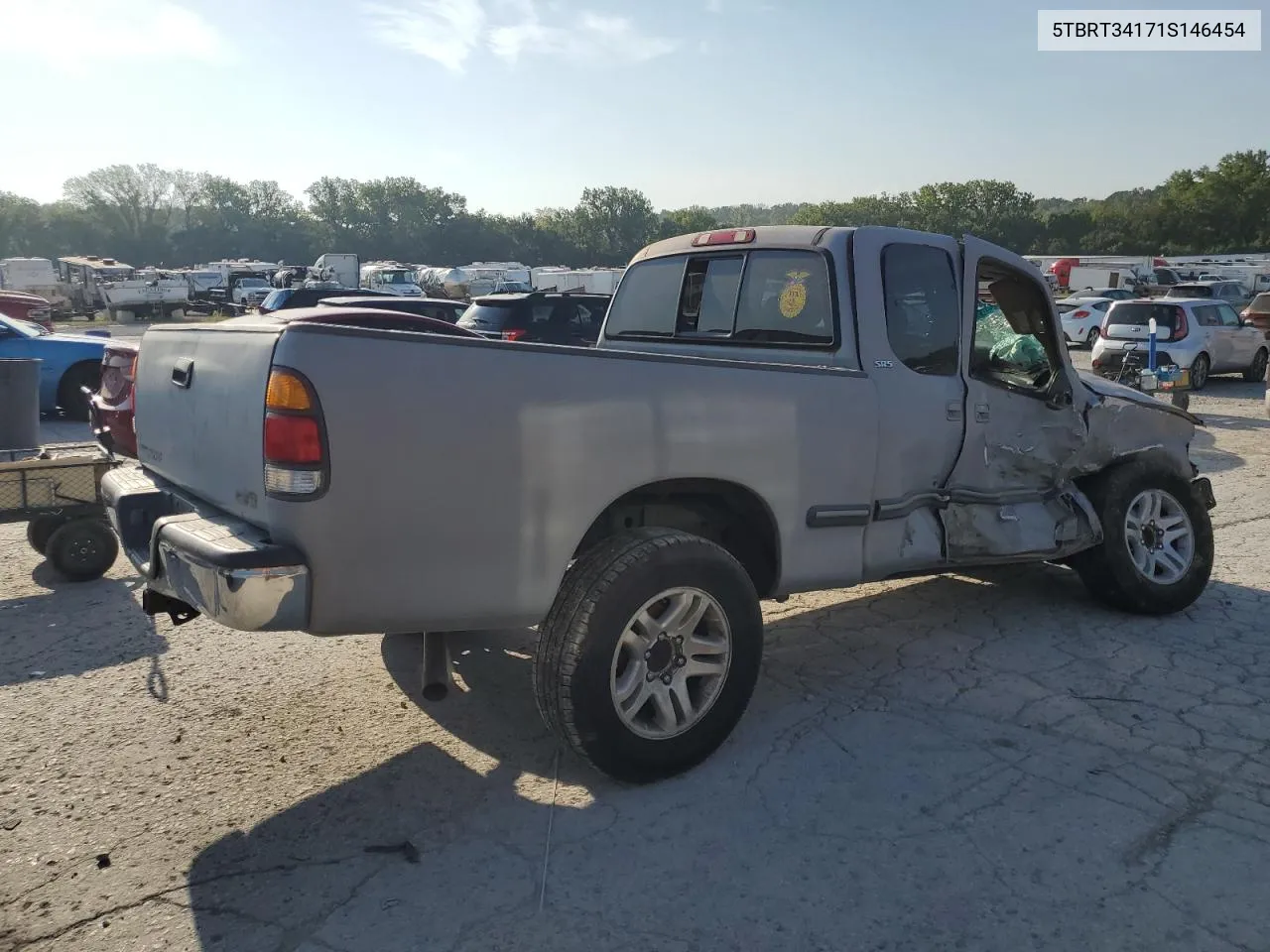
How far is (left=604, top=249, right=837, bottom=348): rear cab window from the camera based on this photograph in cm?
450

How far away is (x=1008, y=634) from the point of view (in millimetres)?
5262

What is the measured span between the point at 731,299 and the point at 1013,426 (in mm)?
1544

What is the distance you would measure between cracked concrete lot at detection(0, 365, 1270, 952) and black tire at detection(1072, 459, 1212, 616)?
17 centimetres

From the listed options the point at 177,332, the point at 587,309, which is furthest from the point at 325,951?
the point at 587,309

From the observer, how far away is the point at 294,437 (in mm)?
2863

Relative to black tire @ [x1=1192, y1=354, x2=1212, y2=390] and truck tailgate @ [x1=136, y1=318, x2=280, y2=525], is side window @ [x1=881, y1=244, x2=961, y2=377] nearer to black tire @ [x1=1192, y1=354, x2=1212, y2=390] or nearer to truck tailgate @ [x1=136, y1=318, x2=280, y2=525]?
truck tailgate @ [x1=136, y1=318, x2=280, y2=525]

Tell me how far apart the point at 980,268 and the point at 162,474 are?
3.91 meters

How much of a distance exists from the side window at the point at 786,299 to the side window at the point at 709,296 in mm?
77

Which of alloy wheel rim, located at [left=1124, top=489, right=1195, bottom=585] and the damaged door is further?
alloy wheel rim, located at [left=1124, top=489, right=1195, bottom=585]

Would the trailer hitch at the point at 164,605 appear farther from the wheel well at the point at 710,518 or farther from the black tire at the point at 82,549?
the black tire at the point at 82,549

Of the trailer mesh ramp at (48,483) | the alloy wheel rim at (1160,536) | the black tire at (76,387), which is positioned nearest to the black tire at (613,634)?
the alloy wheel rim at (1160,536)

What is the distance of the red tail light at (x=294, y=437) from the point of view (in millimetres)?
2848

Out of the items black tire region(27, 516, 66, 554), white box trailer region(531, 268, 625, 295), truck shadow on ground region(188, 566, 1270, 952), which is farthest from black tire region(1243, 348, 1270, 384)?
white box trailer region(531, 268, 625, 295)

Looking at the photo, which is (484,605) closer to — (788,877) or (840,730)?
(788,877)
